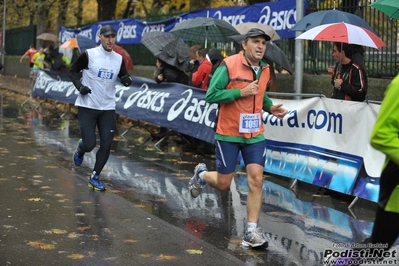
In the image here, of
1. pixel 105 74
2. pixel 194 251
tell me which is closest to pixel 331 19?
pixel 105 74

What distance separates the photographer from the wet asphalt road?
7473 mm

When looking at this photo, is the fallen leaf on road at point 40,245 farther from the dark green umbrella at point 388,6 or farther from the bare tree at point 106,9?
the bare tree at point 106,9

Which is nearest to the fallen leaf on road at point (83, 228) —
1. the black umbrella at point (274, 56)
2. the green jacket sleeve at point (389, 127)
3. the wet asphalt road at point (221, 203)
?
the wet asphalt road at point (221, 203)

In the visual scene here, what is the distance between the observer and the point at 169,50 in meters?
15.2

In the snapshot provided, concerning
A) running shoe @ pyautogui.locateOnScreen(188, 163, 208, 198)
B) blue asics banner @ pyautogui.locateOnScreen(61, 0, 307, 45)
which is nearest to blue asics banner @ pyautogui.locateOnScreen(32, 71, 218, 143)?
blue asics banner @ pyautogui.locateOnScreen(61, 0, 307, 45)

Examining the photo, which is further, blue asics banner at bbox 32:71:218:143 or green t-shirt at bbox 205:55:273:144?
blue asics banner at bbox 32:71:218:143

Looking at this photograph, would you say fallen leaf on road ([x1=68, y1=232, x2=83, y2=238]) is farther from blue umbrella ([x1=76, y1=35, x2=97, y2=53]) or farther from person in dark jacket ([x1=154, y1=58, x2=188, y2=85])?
blue umbrella ([x1=76, y1=35, x2=97, y2=53])

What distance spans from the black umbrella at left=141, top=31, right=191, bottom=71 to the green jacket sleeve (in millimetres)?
10455

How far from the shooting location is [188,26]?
50.0ft

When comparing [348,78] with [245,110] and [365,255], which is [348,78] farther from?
[365,255]

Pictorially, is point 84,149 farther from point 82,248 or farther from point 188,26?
point 188,26

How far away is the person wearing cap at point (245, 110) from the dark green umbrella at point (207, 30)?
7.33 metres

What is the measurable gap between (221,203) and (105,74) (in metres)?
2.15

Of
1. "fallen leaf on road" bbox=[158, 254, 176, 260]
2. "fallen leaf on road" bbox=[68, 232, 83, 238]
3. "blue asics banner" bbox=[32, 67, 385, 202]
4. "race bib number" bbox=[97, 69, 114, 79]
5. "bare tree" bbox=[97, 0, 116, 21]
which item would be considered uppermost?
"bare tree" bbox=[97, 0, 116, 21]
